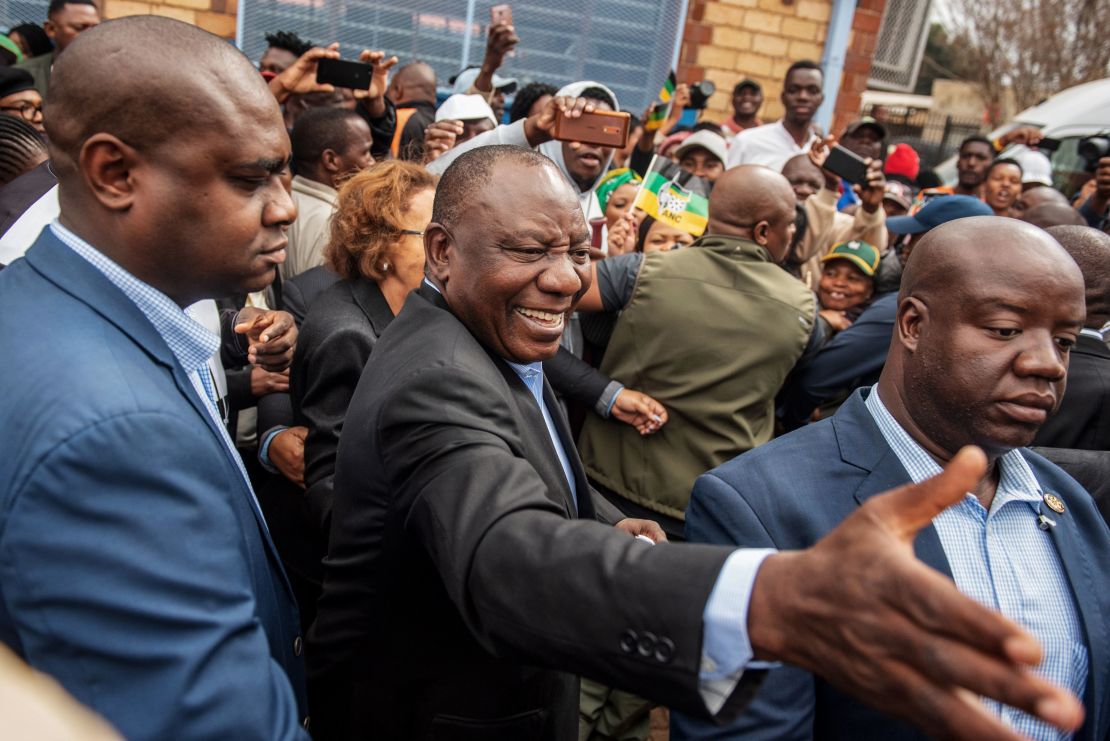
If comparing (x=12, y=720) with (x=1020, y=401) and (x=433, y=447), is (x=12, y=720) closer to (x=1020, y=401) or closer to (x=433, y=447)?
(x=433, y=447)

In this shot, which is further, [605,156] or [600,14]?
[600,14]

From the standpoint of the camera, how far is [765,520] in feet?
5.92

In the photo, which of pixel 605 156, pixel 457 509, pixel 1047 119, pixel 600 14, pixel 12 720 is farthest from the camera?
pixel 1047 119

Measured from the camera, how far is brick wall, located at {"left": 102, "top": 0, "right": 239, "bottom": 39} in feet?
24.7

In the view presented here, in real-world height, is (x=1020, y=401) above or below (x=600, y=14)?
below

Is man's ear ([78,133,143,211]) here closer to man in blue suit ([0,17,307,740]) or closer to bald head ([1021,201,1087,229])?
man in blue suit ([0,17,307,740])

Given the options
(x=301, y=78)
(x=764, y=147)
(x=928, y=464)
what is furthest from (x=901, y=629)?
(x=764, y=147)

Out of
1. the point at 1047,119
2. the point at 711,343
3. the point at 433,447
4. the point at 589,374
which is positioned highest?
the point at 1047,119

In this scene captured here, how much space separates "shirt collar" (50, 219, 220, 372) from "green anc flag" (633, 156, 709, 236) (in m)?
2.93

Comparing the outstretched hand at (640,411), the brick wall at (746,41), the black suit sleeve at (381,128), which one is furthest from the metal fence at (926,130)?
the outstretched hand at (640,411)

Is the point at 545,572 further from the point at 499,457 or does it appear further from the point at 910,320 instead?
the point at 910,320

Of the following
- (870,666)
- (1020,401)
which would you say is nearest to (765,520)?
(1020,401)

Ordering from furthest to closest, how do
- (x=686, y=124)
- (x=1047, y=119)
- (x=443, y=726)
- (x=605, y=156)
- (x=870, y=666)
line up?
(x=1047, y=119), (x=686, y=124), (x=605, y=156), (x=443, y=726), (x=870, y=666)

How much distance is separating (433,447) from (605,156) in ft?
11.5
